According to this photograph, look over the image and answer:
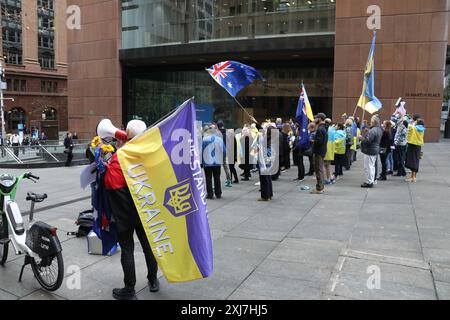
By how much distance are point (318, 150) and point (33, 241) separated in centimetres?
696

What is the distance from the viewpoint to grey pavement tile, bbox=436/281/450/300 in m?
4.27

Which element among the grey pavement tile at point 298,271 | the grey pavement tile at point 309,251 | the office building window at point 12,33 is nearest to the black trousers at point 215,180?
the grey pavement tile at point 309,251

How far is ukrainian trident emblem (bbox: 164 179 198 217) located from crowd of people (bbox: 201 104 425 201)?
16.5 feet

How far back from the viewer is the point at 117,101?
3525cm

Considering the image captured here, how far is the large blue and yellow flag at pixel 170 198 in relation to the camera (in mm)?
4027

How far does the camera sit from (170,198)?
4.07 m

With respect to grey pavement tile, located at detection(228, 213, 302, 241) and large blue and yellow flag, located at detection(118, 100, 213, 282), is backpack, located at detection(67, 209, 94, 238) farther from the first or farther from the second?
large blue and yellow flag, located at detection(118, 100, 213, 282)

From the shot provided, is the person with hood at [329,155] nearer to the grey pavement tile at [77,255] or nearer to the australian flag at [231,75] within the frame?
the australian flag at [231,75]

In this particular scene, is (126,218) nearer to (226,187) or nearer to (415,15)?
(226,187)

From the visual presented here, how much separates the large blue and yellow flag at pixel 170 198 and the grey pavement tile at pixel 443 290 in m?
2.41

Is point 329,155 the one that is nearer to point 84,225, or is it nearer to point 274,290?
point 84,225

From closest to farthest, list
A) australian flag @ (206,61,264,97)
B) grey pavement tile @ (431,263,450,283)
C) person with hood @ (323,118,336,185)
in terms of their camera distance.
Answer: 1. grey pavement tile @ (431,263,450,283)
2. person with hood @ (323,118,336,185)
3. australian flag @ (206,61,264,97)

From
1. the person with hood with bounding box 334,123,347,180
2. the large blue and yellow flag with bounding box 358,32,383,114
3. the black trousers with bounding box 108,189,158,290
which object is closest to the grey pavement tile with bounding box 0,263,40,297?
the black trousers with bounding box 108,189,158,290
